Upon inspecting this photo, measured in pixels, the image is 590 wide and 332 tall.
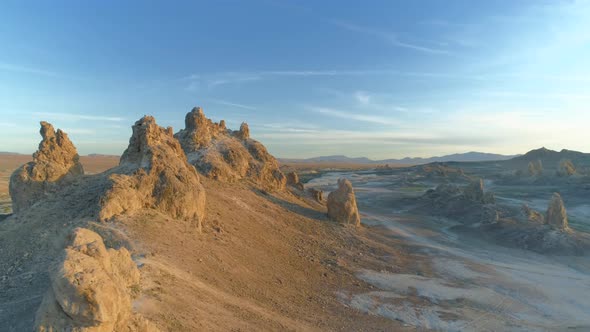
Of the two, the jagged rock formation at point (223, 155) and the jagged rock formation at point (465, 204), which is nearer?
the jagged rock formation at point (223, 155)

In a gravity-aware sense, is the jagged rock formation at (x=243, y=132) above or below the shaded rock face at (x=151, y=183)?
above

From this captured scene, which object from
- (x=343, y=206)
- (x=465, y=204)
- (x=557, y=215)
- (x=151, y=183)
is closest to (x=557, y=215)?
→ (x=557, y=215)

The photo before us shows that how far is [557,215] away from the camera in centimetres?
3144

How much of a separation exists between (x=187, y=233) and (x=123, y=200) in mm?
2596

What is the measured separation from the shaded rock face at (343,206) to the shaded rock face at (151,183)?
12442mm

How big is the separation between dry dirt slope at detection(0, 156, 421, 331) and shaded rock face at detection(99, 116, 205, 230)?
0.72 metres

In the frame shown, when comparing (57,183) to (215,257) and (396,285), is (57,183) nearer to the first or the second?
(215,257)

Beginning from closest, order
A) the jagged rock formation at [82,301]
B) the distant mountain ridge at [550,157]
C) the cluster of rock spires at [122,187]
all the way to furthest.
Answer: the jagged rock formation at [82,301], the cluster of rock spires at [122,187], the distant mountain ridge at [550,157]

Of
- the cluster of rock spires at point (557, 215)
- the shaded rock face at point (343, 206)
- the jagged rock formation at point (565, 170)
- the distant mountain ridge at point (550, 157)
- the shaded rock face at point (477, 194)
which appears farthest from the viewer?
the distant mountain ridge at point (550, 157)

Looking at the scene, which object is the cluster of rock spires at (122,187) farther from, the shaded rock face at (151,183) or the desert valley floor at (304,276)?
the desert valley floor at (304,276)

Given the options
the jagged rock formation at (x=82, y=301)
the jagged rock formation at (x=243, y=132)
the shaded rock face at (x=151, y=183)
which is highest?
the jagged rock formation at (x=243, y=132)

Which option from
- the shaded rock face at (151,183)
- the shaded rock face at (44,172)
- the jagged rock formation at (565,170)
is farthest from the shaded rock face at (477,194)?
the shaded rock face at (44,172)

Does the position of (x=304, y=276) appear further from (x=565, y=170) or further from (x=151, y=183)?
(x=565, y=170)

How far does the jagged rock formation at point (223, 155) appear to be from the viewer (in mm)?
25484
